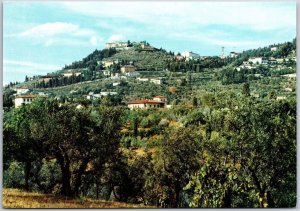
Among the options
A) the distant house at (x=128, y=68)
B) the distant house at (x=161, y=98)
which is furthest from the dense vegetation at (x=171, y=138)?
the distant house at (x=128, y=68)

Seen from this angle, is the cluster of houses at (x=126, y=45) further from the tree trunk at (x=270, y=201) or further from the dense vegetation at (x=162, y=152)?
the tree trunk at (x=270, y=201)

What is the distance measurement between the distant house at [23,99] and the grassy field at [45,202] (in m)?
1.82

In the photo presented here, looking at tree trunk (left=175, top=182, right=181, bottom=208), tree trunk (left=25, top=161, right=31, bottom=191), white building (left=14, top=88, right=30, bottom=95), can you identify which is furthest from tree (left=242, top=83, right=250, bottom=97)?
tree trunk (left=25, top=161, right=31, bottom=191)

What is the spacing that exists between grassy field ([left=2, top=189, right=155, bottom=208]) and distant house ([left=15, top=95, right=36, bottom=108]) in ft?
5.98

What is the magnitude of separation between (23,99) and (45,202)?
2280 mm

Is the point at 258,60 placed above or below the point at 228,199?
above

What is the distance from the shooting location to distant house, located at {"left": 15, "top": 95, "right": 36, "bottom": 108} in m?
12.0

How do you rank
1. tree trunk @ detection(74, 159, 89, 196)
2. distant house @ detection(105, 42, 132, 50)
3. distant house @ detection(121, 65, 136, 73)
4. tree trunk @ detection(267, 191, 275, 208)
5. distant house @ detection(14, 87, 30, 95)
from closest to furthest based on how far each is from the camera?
tree trunk @ detection(267, 191, 275, 208), distant house @ detection(14, 87, 30, 95), distant house @ detection(105, 42, 132, 50), tree trunk @ detection(74, 159, 89, 196), distant house @ detection(121, 65, 136, 73)

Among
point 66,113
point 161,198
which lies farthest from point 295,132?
point 66,113

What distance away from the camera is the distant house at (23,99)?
39.5ft

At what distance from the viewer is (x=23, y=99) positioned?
12250 millimetres

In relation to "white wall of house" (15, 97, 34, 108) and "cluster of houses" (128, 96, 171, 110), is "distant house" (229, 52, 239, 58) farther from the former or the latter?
"white wall of house" (15, 97, 34, 108)

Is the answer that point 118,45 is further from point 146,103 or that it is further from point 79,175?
point 79,175

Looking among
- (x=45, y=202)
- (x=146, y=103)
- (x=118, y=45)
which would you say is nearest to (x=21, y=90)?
(x=118, y=45)
